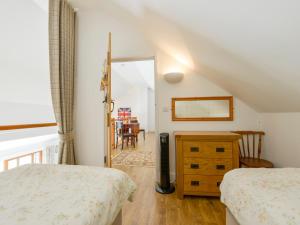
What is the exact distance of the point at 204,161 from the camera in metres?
1.96

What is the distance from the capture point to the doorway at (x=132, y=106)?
5.01m

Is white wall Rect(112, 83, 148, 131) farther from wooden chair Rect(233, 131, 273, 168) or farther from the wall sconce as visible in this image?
wooden chair Rect(233, 131, 273, 168)

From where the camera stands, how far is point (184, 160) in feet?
6.53

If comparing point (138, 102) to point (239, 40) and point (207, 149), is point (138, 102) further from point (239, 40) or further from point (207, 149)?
point (239, 40)

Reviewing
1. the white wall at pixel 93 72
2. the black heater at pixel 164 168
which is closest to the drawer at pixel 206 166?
the black heater at pixel 164 168

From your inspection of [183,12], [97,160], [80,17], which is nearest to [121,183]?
[183,12]

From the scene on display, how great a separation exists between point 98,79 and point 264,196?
Answer: 2.41m

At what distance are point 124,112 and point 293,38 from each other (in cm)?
687

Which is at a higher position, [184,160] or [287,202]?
[287,202]

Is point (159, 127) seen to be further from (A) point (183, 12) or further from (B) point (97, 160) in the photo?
(A) point (183, 12)

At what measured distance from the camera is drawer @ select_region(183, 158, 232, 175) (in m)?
1.93

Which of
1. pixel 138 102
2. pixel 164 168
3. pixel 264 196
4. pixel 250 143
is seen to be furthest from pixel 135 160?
pixel 138 102

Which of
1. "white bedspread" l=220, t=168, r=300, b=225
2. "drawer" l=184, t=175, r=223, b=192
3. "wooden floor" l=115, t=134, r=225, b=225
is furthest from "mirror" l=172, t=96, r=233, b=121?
"white bedspread" l=220, t=168, r=300, b=225

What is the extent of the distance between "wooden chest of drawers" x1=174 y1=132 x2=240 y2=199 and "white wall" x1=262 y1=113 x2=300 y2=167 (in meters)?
0.54
